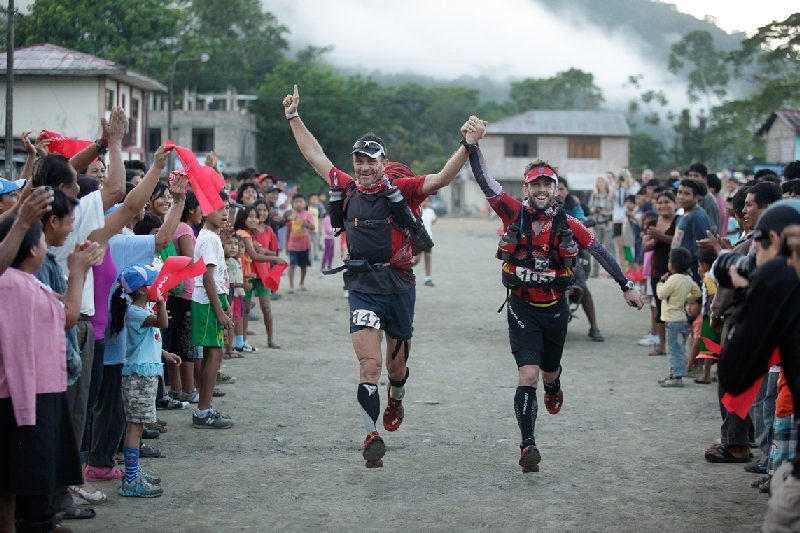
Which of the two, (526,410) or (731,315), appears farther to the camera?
(526,410)

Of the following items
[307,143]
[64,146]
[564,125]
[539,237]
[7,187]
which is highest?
[564,125]

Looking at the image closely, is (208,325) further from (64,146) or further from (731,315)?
(731,315)

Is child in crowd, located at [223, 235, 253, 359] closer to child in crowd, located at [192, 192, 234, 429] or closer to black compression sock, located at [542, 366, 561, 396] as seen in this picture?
child in crowd, located at [192, 192, 234, 429]

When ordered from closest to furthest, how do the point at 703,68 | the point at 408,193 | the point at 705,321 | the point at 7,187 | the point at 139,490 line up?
the point at 139,490 → the point at 7,187 → the point at 408,193 → the point at 705,321 → the point at 703,68

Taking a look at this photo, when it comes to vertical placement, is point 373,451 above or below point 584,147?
below

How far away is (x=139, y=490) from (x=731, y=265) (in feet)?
12.4

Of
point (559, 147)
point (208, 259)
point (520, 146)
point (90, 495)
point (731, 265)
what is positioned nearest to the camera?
point (731, 265)

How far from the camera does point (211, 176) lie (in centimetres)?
701

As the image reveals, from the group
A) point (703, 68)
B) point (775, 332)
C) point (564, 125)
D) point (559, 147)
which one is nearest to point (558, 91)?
point (703, 68)

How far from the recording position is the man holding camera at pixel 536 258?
6621 millimetres

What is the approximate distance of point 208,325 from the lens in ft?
25.0

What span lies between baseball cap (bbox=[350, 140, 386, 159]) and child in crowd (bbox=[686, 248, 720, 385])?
2.59 meters

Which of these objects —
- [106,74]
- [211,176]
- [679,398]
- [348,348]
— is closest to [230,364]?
[348,348]

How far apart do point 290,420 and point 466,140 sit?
3.00 metres
